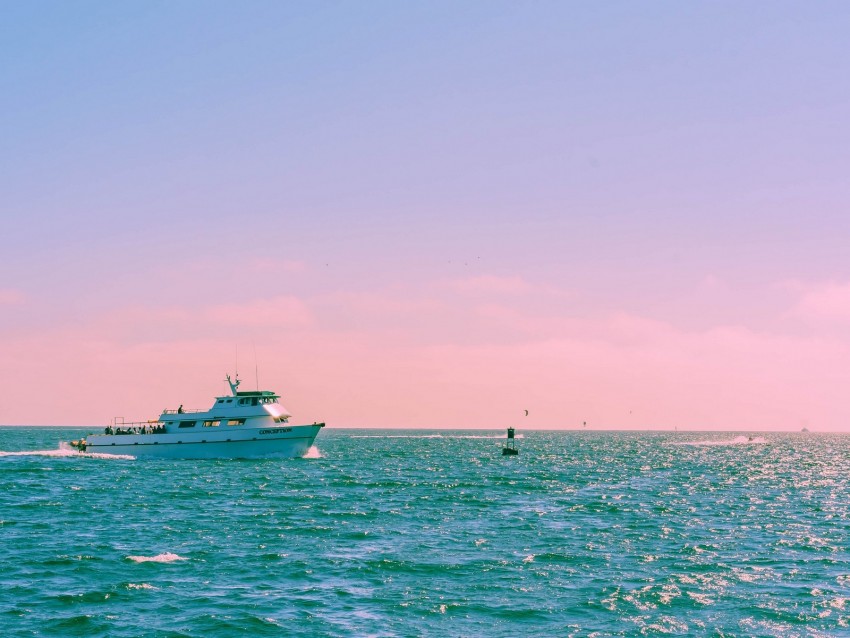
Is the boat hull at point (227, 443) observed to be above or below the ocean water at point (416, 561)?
above

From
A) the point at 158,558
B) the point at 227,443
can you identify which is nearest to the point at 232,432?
the point at 227,443

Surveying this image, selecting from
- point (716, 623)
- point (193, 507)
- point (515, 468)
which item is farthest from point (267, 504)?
point (515, 468)

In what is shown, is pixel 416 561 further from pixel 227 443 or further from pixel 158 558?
pixel 227 443

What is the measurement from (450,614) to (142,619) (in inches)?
374

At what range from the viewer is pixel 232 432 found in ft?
294

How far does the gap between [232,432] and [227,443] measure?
1.40 meters

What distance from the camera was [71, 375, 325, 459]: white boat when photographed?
294ft

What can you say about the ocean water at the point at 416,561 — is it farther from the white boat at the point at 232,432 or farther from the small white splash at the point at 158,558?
the white boat at the point at 232,432

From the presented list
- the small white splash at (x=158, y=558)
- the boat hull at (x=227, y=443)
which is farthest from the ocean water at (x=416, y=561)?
the boat hull at (x=227, y=443)

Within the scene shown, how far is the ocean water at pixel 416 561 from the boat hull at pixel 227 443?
25.4m

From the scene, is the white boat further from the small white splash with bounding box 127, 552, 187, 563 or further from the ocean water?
the small white splash with bounding box 127, 552, 187, 563

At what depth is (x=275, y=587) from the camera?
1121 inches

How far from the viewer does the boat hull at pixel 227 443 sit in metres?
89.6

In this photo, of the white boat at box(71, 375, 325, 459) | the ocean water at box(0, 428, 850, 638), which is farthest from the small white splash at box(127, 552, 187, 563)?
the white boat at box(71, 375, 325, 459)
